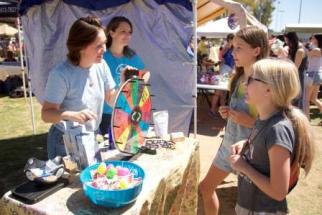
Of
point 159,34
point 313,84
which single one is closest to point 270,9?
point 313,84

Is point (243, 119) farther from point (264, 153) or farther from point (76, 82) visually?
point (76, 82)

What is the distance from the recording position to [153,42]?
161 inches

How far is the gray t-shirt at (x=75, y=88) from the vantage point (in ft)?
5.70

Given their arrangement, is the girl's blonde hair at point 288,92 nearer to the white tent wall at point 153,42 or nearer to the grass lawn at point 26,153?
the grass lawn at point 26,153

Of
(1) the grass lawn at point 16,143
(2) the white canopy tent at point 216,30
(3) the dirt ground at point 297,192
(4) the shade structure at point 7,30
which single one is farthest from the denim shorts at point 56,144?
(4) the shade structure at point 7,30

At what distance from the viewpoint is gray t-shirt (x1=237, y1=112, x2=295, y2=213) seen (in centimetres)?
132

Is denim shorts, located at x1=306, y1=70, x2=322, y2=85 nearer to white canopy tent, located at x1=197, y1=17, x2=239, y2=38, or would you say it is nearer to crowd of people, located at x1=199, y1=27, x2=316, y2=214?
crowd of people, located at x1=199, y1=27, x2=316, y2=214

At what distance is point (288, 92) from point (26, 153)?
3987mm


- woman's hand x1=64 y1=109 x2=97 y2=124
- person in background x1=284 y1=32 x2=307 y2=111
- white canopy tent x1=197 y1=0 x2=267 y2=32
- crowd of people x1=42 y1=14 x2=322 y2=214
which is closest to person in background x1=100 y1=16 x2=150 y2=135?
crowd of people x1=42 y1=14 x2=322 y2=214

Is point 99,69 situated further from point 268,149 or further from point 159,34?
point 159,34

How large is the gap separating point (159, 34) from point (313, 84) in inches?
156

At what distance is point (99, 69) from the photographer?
204 centimetres

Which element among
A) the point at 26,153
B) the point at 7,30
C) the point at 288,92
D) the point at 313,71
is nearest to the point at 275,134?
the point at 288,92

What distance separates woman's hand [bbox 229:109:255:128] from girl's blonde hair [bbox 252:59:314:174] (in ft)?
1.78
